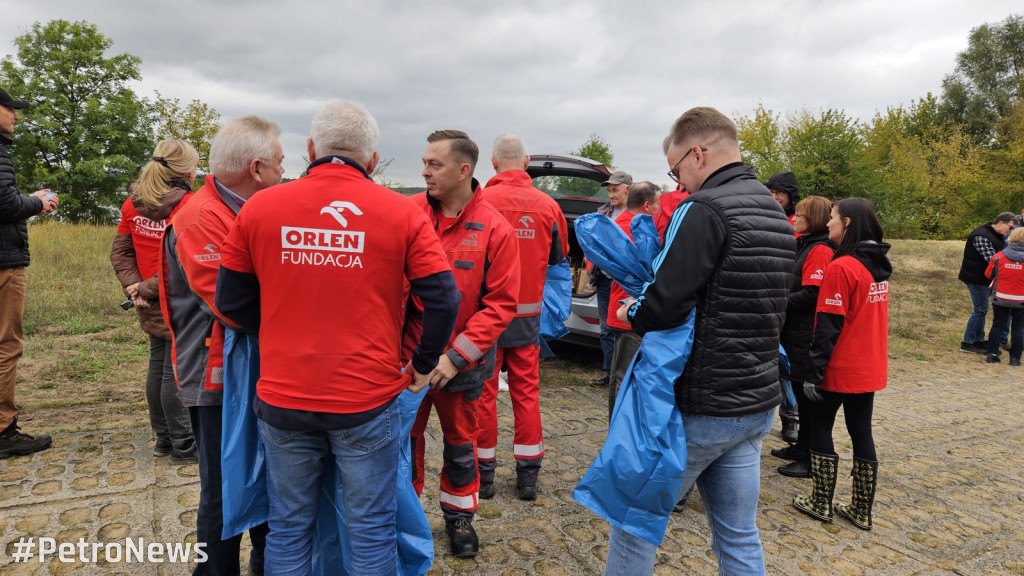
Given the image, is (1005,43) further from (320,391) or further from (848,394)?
(320,391)

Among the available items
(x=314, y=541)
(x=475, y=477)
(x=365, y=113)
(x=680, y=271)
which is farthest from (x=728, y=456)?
(x=365, y=113)

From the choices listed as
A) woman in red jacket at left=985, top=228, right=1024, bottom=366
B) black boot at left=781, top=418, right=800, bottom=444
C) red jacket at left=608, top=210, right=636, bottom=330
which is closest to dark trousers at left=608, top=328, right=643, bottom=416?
red jacket at left=608, top=210, right=636, bottom=330

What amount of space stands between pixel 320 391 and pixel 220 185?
100cm

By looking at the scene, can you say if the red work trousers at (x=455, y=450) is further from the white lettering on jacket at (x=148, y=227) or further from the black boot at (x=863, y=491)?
the black boot at (x=863, y=491)

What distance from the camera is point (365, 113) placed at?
84.6 inches

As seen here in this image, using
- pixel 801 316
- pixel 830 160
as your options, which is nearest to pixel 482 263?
pixel 801 316

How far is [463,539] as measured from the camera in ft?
9.89

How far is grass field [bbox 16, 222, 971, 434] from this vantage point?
194 inches

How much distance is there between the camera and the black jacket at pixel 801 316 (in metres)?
4.05

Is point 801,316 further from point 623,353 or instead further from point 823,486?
point 623,353

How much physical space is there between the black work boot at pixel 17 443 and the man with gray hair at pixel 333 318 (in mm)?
3034

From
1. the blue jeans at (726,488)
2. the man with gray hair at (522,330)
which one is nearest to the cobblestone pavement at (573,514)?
the man with gray hair at (522,330)

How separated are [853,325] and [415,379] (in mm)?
2886

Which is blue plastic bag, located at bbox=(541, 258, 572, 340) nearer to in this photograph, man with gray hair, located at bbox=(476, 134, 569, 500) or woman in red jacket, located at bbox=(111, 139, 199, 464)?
man with gray hair, located at bbox=(476, 134, 569, 500)
